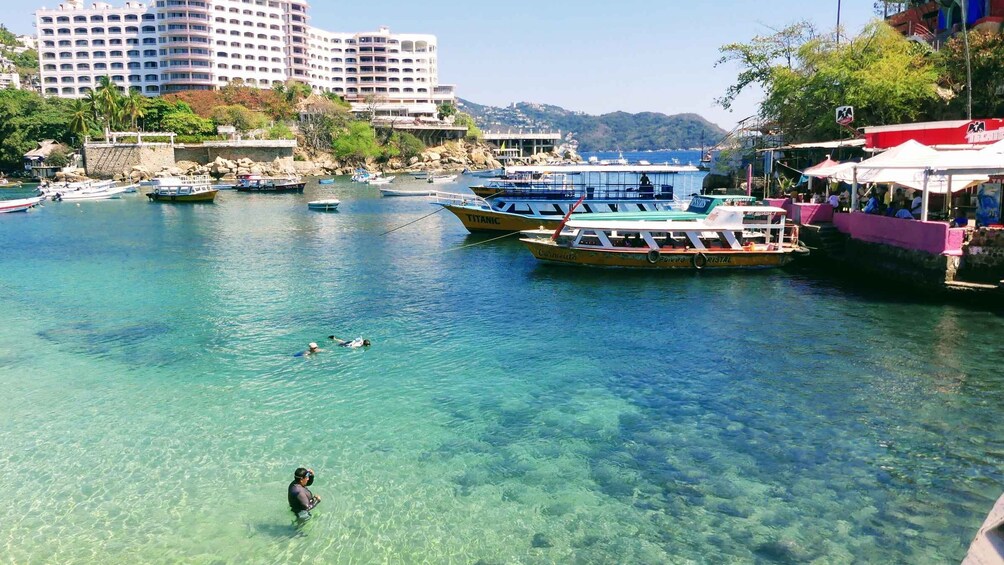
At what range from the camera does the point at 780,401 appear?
1731 cm

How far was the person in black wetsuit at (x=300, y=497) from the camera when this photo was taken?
12.4 metres

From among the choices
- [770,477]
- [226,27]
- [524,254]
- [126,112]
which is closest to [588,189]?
[524,254]

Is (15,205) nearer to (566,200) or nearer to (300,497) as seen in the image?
(566,200)

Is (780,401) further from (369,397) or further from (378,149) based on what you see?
(378,149)

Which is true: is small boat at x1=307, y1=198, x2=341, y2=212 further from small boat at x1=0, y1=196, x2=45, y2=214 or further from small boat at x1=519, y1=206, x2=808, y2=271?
small boat at x1=519, y1=206, x2=808, y2=271

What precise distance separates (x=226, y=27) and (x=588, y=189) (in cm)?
11736

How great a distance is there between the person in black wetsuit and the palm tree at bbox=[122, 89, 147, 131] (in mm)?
111412

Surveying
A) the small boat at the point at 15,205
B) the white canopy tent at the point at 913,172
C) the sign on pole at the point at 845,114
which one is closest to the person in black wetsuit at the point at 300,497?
the white canopy tent at the point at 913,172

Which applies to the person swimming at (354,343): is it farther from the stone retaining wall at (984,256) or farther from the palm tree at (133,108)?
the palm tree at (133,108)

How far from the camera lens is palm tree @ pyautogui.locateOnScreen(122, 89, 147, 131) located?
10606cm

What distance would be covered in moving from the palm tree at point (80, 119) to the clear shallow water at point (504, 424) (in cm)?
8151

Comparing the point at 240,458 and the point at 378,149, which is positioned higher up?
the point at 378,149

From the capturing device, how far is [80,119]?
99.0 meters

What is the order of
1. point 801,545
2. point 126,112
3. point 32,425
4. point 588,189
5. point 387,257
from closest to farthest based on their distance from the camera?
point 801,545 < point 32,425 < point 387,257 < point 588,189 < point 126,112
